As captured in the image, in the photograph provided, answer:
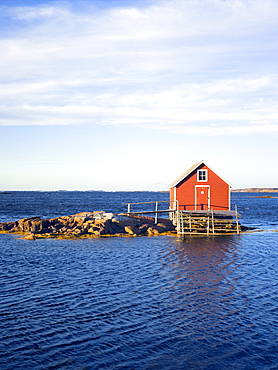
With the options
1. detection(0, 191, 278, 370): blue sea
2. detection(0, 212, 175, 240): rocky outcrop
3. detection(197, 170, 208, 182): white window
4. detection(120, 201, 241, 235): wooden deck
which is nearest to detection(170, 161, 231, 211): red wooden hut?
detection(197, 170, 208, 182): white window

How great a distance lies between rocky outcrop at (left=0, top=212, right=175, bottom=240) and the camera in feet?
122

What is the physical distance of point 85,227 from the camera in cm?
3794

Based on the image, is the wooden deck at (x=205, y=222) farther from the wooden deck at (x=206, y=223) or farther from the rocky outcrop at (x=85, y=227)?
the rocky outcrop at (x=85, y=227)

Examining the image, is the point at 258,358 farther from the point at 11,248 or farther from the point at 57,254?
the point at 11,248

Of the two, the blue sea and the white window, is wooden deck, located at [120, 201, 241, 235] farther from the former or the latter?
the blue sea

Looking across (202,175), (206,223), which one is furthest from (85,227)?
(202,175)

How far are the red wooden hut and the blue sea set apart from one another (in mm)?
15460

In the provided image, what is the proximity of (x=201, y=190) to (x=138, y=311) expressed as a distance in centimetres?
2832

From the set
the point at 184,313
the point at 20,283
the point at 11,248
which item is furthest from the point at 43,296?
the point at 11,248

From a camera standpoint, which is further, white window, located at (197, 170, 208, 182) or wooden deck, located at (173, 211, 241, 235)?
white window, located at (197, 170, 208, 182)

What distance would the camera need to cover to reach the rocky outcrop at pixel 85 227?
37.1 metres

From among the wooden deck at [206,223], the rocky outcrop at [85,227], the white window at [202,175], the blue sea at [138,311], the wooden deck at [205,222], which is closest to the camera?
the blue sea at [138,311]

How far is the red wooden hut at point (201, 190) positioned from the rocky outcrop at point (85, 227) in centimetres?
312

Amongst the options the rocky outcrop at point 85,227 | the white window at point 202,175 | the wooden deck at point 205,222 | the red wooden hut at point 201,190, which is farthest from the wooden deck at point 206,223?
the white window at point 202,175
